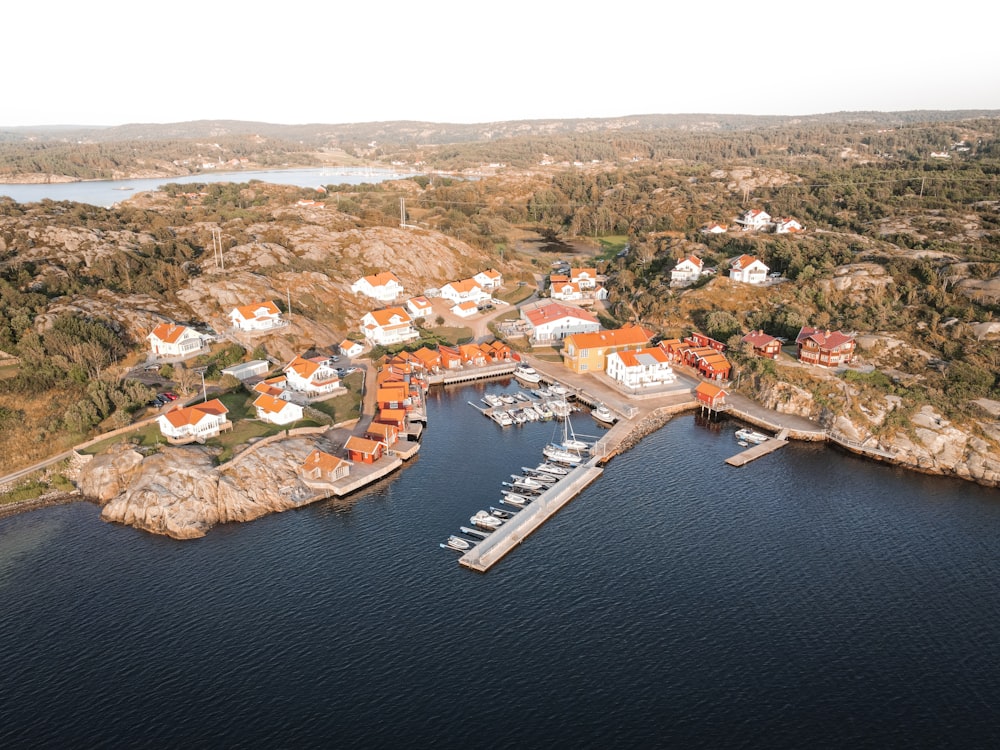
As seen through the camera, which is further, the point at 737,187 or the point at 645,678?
the point at 737,187

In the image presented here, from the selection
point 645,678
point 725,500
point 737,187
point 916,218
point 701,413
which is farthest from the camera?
point 737,187

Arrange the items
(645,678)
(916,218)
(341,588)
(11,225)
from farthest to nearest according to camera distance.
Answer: (916,218)
(11,225)
(341,588)
(645,678)

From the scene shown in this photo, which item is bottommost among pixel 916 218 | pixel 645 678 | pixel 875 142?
pixel 645 678

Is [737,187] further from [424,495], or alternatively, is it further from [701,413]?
[424,495]

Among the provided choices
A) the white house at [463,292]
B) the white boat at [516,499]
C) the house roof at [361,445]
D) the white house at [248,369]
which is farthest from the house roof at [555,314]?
the white boat at [516,499]

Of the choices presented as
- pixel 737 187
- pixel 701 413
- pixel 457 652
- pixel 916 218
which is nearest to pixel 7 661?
pixel 457 652

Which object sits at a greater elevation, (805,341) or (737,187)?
(737,187)
